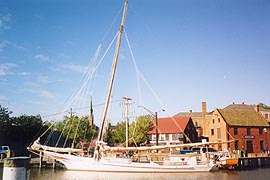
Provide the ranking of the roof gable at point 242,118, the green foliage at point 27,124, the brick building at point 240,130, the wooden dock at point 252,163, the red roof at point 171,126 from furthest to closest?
1. the red roof at point 171,126
2. the roof gable at point 242,118
3. the brick building at point 240,130
4. the green foliage at point 27,124
5. the wooden dock at point 252,163

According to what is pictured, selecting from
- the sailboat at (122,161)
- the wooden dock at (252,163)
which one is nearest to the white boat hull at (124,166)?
the sailboat at (122,161)

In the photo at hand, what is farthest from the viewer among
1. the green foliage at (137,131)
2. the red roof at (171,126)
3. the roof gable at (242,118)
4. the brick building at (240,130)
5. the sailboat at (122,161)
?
the red roof at (171,126)

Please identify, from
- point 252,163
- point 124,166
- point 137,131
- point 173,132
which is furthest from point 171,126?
point 124,166

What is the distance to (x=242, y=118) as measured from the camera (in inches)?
2694

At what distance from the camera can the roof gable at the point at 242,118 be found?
66312mm

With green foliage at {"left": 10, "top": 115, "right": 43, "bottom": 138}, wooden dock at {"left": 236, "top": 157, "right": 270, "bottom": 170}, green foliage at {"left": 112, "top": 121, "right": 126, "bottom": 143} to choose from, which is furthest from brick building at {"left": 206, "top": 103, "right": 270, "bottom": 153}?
green foliage at {"left": 10, "top": 115, "right": 43, "bottom": 138}

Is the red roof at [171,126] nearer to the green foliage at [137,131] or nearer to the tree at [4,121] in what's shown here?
the green foliage at [137,131]

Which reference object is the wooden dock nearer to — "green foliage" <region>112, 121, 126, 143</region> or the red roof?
the red roof

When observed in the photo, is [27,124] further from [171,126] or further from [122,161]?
[171,126]

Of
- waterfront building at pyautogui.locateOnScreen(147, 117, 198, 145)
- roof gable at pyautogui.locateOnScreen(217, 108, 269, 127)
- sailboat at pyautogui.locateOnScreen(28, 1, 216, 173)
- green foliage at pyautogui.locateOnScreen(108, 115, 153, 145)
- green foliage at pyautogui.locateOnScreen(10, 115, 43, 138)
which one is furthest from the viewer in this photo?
waterfront building at pyautogui.locateOnScreen(147, 117, 198, 145)

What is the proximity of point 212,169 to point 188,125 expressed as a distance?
31.2 meters

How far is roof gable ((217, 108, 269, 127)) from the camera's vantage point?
218 ft

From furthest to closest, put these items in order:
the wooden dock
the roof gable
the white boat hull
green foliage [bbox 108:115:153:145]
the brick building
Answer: green foliage [bbox 108:115:153:145]
the roof gable
the brick building
the wooden dock
the white boat hull

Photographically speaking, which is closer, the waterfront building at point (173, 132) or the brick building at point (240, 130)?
the brick building at point (240, 130)
